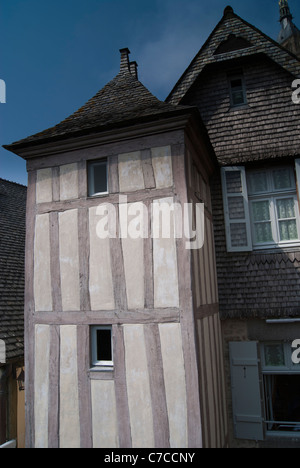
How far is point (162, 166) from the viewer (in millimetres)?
4598

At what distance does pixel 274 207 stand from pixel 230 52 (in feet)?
10.9

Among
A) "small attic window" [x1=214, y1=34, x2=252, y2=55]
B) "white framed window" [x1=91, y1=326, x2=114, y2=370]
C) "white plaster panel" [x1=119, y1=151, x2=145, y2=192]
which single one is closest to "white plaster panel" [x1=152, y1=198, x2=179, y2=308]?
"white plaster panel" [x1=119, y1=151, x2=145, y2=192]

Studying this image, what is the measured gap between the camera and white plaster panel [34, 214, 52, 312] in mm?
4871

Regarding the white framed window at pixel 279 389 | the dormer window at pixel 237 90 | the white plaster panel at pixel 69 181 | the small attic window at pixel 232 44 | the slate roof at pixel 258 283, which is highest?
the small attic window at pixel 232 44

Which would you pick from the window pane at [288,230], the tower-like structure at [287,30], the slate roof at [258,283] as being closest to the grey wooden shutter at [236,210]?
the slate roof at [258,283]

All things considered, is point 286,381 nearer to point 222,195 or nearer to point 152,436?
point 152,436

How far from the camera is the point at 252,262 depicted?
19.6 ft

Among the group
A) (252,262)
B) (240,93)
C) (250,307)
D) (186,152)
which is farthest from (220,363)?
(240,93)

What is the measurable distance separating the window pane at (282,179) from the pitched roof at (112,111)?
261 cm

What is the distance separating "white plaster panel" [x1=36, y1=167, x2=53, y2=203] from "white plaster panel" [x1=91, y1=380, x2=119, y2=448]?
2.70m

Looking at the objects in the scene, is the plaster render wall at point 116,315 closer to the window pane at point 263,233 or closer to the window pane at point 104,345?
the window pane at point 104,345

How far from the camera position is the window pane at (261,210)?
6.21m

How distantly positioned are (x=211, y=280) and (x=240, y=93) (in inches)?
152

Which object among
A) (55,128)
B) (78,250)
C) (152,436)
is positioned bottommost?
(152,436)
